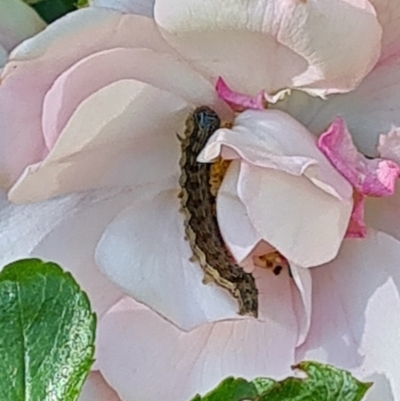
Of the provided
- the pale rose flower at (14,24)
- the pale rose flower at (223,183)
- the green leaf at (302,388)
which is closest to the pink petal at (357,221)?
the pale rose flower at (223,183)

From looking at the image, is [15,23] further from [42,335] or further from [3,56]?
[42,335]

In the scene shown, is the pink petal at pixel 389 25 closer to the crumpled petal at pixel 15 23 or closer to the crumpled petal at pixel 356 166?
the crumpled petal at pixel 356 166

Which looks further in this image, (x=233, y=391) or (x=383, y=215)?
(x=383, y=215)

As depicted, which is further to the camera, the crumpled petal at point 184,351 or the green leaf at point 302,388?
the crumpled petal at point 184,351

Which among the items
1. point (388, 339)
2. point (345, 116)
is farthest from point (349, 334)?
point (345, 116)

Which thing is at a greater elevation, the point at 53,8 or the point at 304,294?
the point at 53,8

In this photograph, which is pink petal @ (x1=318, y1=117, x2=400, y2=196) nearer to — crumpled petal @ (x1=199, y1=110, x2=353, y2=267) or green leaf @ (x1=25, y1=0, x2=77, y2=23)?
crumpled petal @ (x1=199, y1=110, x2=353, y2=267)

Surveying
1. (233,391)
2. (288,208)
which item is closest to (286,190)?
(288,208)
